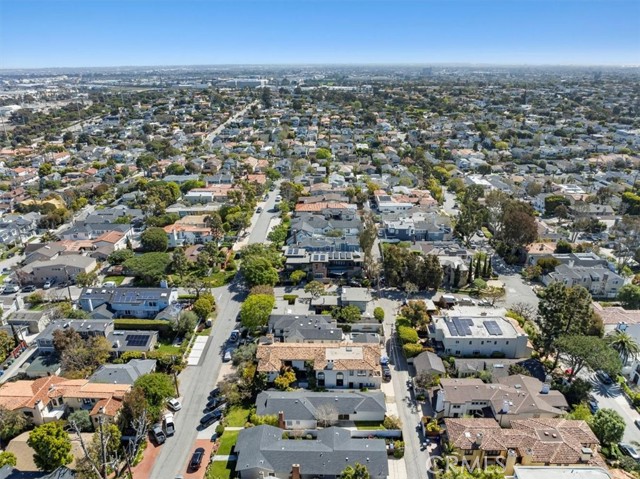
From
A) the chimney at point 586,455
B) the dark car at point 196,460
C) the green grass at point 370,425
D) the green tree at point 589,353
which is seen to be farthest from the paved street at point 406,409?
the dark car at point 196,460

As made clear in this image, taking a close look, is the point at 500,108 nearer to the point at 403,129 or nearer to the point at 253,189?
the point at 403,129

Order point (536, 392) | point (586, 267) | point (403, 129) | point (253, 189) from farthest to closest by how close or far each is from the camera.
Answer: point (403, 129) < point (253, 189) < point (586, 267) < point (536, 392)

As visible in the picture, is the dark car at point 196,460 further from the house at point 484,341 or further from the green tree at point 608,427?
the green tree at point 608,427

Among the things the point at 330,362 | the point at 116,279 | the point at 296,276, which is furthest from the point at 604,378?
the point at 116,279

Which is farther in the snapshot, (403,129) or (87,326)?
(403,129)

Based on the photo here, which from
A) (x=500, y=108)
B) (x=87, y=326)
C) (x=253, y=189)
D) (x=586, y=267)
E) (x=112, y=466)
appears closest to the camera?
(x=112, y=466)

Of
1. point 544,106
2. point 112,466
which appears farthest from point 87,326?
point 544,106
